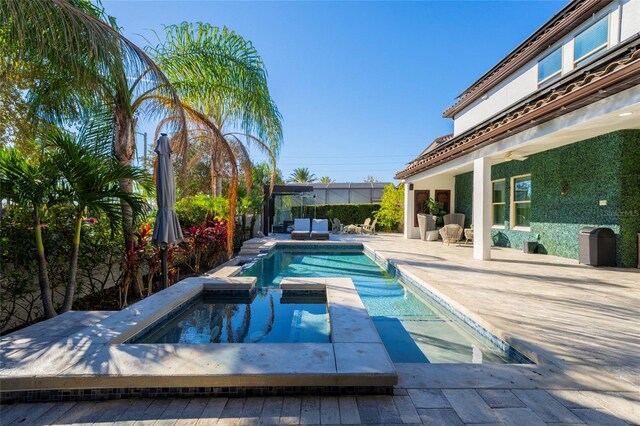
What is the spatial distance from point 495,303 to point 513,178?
8.69 metres

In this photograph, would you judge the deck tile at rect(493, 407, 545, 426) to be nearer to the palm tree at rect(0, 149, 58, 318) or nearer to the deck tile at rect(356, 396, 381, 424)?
the deck tile at rect(356, 396, 381, 424)

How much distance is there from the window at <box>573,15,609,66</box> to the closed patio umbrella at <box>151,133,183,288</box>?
1151cm

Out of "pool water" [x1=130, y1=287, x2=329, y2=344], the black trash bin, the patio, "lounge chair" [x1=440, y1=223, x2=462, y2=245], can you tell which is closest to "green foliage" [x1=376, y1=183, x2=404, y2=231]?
"lounge chair" [x1=440, y1=223, x2=462, y2=245]

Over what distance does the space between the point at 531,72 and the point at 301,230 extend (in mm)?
11974

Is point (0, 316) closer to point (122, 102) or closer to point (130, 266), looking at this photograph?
point (130, 266)

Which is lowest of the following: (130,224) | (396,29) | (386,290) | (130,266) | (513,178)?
(386,290)

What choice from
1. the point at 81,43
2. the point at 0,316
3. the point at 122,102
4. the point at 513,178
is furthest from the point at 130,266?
the point at 513,178

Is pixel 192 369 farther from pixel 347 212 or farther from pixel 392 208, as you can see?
pixel 347 212

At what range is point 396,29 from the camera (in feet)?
44.3

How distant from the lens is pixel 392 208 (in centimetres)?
1983

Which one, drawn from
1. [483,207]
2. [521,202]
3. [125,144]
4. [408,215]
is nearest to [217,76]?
[125,144]

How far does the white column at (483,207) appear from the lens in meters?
8.94

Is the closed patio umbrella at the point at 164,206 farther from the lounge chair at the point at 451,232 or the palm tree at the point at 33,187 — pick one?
the lounge chair at the point at 451,232

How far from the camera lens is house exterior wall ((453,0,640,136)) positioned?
768 cm
